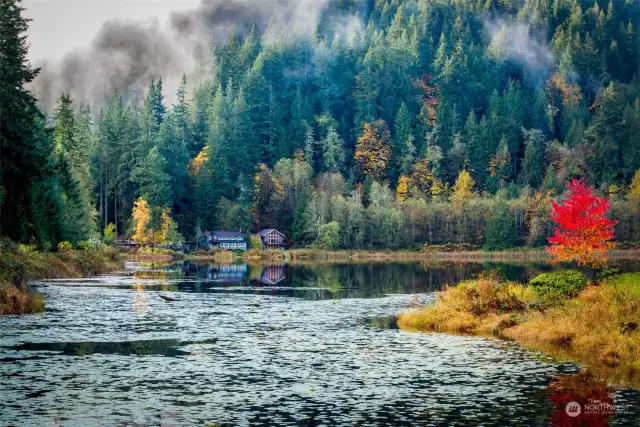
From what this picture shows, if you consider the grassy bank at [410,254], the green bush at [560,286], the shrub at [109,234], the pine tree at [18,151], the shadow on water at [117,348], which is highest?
the pine tree at [18,151]

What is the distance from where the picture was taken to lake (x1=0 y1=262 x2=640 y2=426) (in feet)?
86.9

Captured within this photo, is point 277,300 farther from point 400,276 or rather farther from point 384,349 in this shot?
point 400,276

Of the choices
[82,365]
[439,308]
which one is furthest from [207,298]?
[82,365]

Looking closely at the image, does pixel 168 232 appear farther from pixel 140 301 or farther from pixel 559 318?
pixel 559 318

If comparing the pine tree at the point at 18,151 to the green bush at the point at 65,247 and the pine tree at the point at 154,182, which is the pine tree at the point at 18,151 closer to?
the green bush at the point at 65,247

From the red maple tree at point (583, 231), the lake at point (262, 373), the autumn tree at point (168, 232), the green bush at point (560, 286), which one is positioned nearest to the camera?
the lake at point (262, 373)

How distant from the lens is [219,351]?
129 ft

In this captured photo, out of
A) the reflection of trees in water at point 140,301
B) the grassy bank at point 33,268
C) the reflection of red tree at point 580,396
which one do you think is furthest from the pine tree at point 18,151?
the reflection of red tree at point 580,396

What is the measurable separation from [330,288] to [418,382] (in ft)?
169

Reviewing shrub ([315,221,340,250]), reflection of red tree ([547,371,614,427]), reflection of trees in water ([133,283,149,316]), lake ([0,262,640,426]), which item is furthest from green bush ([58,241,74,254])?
shrub ([315,221,340,250])

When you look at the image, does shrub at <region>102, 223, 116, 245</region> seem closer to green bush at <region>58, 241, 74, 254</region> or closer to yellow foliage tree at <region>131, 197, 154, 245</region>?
yellow foliage tree at <region>131, 197, 154, 245</region>

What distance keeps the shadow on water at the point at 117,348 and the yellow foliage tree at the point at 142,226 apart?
475ft

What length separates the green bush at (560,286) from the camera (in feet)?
165

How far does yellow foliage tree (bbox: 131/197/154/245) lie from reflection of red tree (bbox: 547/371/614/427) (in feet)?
520
